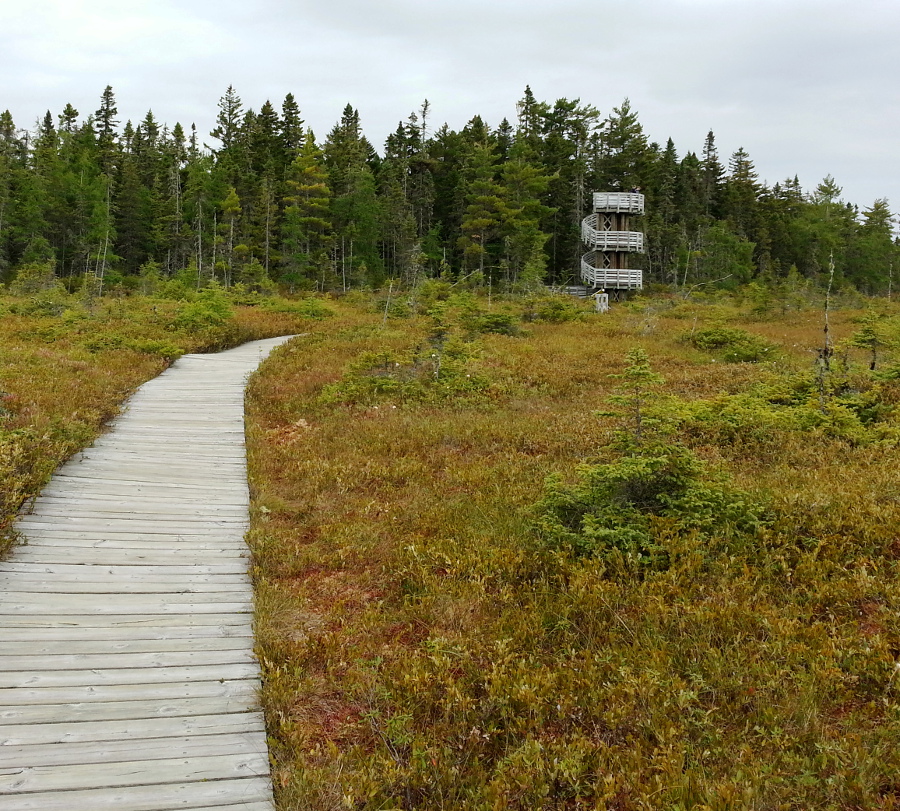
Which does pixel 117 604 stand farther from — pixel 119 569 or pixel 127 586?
pixel 119 569

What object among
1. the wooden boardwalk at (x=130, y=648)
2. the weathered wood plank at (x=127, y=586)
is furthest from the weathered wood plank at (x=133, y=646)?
the weathered wood plank at (x=127, y=586)

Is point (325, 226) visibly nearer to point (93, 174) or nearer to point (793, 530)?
point (93, 174)

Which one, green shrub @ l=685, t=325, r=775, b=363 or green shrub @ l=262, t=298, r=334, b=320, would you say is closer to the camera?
green shrub @ l=685, t=325, r=775, b=363

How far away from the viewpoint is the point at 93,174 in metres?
63.4

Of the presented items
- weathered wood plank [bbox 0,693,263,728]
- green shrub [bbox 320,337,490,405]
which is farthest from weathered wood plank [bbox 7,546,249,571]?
green shrub [bbox 320,337,490,405]

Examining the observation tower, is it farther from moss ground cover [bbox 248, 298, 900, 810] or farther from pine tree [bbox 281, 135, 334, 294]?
moss ground cover [bbox 248, 298, 900, 810]

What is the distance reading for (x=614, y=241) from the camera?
159 feet

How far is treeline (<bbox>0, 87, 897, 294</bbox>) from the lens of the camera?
5484cm

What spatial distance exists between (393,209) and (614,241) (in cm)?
2430

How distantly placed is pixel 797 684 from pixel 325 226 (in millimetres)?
57303

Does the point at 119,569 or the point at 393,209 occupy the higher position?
the point at 393,209

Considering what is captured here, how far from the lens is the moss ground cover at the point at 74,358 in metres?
8.24

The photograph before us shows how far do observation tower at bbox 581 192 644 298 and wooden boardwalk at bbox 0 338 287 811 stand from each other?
1714 inches

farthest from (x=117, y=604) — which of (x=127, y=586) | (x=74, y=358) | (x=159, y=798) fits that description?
(x=74, y=358)
